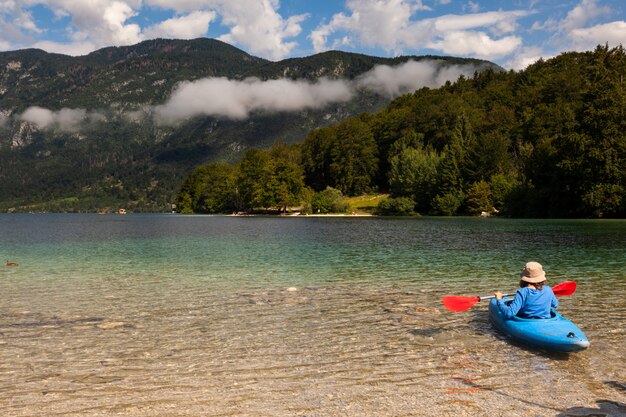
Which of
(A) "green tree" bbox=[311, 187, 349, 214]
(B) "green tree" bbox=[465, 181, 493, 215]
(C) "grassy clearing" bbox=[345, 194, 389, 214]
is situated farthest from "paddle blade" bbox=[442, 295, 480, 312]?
(A) "green tree" bbox=[311, 187, 349, 214]

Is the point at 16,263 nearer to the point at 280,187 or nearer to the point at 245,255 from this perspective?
the point at 245,255

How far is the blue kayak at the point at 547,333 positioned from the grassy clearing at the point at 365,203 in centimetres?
11634

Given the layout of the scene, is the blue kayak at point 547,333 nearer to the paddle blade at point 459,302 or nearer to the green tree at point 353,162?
the paddle blade at point 459,302

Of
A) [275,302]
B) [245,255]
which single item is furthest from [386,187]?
[275,302]

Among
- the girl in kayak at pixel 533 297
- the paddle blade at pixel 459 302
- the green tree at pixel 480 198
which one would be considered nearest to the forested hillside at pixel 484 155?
the green tree at pixel 480 198

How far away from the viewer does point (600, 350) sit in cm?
1287

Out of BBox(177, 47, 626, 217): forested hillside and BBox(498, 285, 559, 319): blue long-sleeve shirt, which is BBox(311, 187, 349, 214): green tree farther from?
BBox(498, 285, 559, 319): blue long-sleeve shirt

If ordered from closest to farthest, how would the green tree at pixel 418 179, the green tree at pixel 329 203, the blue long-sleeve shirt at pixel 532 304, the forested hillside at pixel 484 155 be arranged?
the blue long-sleeve shirt at pixel 532 304 → the forested hillside at pixel 484 155 → the green tree at pixel 418 179 → the green tree at pixel 329 203

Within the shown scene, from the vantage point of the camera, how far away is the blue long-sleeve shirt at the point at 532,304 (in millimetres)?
13750

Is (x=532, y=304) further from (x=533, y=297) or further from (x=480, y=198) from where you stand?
(x=480, y=198)

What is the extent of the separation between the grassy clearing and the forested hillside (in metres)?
5.09

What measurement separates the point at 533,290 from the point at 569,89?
144 metres

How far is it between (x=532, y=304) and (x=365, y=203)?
12556cm

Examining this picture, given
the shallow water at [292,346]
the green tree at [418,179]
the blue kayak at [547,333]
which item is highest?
the green tree at [418,179]
